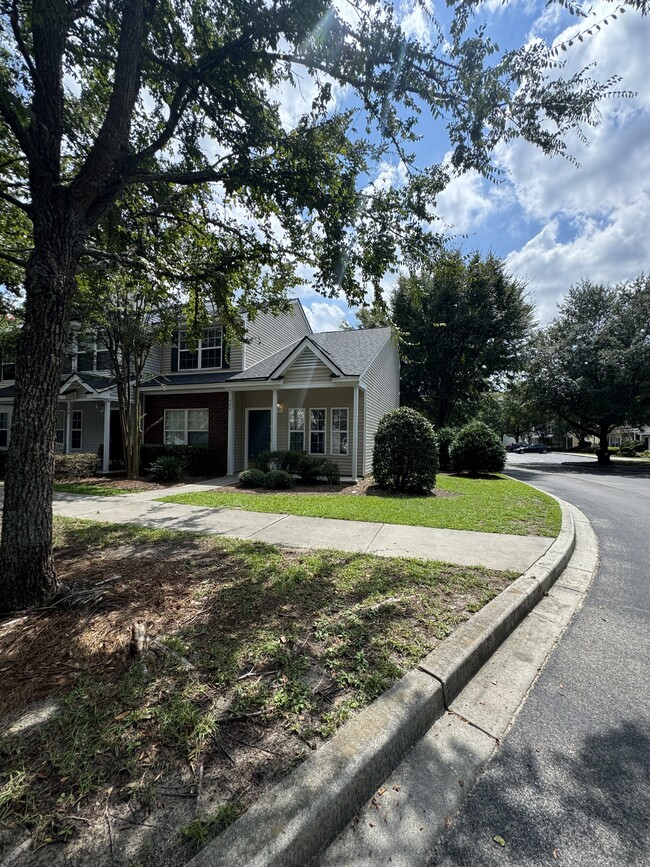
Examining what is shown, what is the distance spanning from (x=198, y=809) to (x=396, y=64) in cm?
639

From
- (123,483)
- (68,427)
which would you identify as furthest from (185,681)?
(68,427)

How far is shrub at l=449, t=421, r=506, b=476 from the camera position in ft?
51.6

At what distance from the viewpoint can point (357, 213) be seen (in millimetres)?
5508

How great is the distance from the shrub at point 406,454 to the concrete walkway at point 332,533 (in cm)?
403

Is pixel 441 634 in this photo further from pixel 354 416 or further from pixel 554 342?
pixel 554 342

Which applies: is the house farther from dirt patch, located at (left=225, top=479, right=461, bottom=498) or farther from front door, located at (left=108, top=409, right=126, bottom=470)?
dirt patch, located at (left=225, top=479, right=461, bottom=498)

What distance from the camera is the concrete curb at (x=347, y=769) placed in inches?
54.5

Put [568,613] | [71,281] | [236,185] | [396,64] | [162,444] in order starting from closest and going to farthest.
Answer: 1. [71,281]
2. [568,613]
3. [396,64]
4. [236,185]
5. [162,444]

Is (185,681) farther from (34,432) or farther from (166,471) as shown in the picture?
(166,471)

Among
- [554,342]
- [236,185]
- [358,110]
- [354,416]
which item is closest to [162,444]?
[354,416]

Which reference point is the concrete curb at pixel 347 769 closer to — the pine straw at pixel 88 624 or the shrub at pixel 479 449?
the pine straw at pixel 88 624

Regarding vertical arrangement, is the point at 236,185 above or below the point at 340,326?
below

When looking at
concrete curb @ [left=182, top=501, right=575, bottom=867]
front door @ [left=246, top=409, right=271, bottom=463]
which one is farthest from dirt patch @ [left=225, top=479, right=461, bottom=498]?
concrete curb @ [left=182, top=501, right=575, bottom=867]

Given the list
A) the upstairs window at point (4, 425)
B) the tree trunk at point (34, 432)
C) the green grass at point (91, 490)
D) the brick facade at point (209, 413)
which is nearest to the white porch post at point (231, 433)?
the brick facade at point (209, 413)
